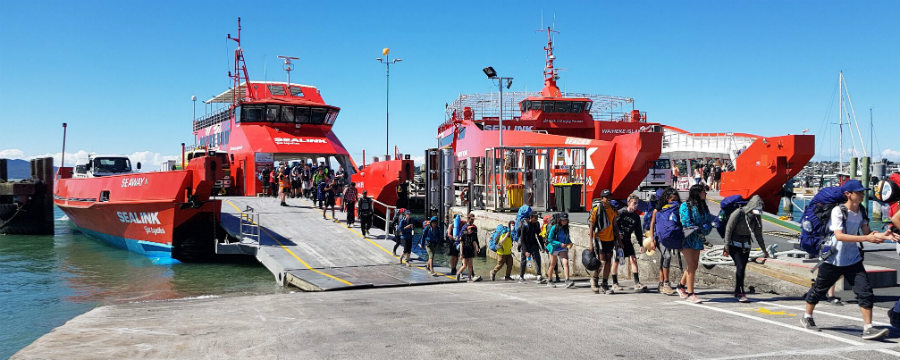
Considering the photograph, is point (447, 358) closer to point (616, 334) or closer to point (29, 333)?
point (616, 334)

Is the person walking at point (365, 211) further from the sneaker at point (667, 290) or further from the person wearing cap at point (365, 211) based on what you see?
the sneaker at point (667, 290)

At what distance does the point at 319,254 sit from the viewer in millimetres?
14727

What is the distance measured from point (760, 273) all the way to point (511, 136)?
48.2 feet

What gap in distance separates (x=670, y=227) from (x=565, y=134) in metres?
24.5

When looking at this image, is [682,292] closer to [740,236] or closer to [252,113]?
[740,236]

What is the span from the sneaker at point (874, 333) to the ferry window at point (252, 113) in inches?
942

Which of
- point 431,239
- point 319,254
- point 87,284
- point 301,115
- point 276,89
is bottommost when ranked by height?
point 87,284

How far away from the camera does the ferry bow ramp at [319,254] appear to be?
1205 centimetres

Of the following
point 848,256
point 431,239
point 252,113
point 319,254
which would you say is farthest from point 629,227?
point 252,113

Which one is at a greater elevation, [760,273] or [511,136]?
[511,136]

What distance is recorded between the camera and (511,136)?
2280 cm

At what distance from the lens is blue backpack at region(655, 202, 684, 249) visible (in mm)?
7594

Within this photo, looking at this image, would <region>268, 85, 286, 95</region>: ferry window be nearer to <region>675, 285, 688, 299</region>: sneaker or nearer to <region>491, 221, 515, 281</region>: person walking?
<region>491, 221, 515, 281</region>: person walking

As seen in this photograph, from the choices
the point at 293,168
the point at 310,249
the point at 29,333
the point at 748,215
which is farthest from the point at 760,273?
the point at 293,168
